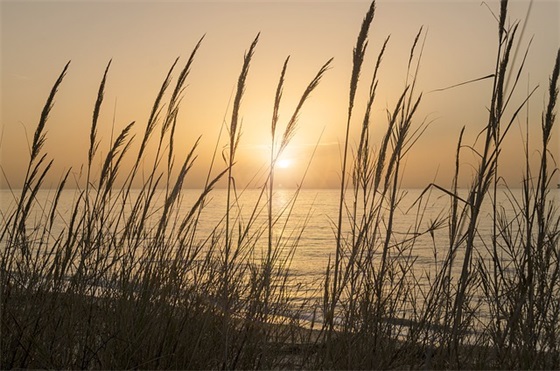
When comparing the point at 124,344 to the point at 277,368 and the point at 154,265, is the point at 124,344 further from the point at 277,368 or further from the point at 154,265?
the point at 277,368

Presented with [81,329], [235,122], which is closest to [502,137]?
[235,122]

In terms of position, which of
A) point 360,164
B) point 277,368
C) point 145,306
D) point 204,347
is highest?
point 360,164

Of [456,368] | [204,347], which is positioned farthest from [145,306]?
[456,368]

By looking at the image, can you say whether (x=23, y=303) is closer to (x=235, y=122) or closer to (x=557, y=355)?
(x=235, y=122)

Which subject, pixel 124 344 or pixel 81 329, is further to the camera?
pixel 81 329

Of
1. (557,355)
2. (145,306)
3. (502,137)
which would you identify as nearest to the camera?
(502,137)

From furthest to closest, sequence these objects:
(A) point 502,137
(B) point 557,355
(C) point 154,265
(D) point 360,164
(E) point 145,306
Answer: (D) point 360,164 → (C) point 154,265 → (B) point 557,355 → (E) point 145,306 → (A) point 502,137

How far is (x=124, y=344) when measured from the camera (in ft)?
5.98

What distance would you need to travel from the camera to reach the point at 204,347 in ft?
6.31

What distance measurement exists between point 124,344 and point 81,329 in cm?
25

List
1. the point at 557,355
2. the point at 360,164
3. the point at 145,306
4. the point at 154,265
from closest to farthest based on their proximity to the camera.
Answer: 1. the point at 145,306
2. the point at 557,355
3. the point at 154,265
4. the point at 360,164

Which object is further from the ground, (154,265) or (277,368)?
(154,265)

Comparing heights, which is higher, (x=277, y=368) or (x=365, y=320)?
(x=365, y=320)

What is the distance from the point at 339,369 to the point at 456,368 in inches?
17.1
